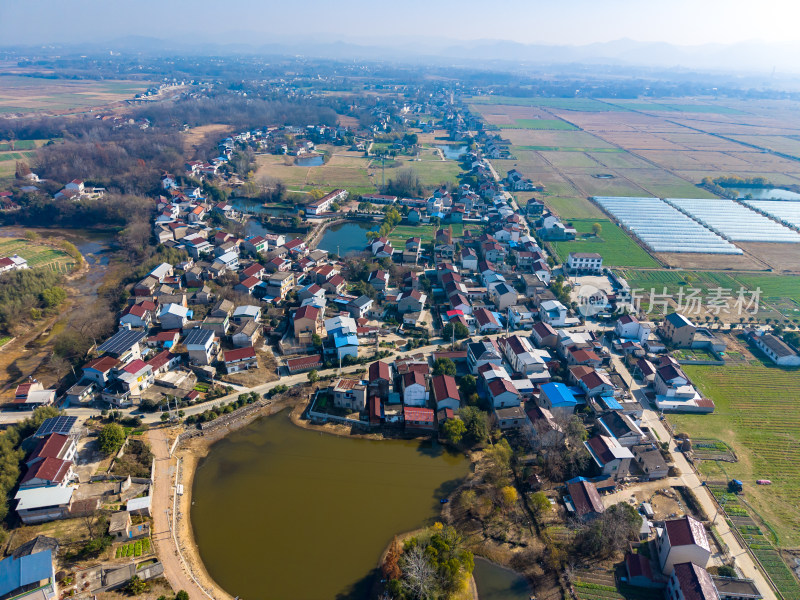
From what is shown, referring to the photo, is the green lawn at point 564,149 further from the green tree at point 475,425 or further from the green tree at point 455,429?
the green tree at point 455,429

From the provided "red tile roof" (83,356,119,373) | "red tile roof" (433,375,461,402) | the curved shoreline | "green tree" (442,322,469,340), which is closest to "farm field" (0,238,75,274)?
"red tile roof" (83,356,119,373)

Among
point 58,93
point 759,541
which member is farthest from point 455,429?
point 58,93

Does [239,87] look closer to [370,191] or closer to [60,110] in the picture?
[60,110]

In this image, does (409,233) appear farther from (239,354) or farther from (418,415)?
(418,415)

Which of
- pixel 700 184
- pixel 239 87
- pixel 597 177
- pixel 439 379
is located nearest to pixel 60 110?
pixel 239 87

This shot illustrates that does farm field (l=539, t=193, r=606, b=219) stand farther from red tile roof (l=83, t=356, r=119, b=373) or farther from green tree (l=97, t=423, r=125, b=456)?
green tree (l=97, t=423, r=125, b=456)
